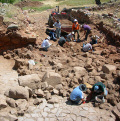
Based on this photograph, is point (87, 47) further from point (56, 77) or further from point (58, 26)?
point (56, 77)

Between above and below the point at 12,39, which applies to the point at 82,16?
above

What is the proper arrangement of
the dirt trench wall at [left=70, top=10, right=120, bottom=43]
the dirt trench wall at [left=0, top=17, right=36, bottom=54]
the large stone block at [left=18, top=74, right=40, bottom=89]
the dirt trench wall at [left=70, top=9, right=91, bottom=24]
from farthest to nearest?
the dirt trench wall at [left=70, top=9, right=91, bottom=24] < the dirt trench wall at [left=70, top=10, right=120, bottom=43] < the dirt trench wall at [left=0, top=17, right=36, bottom=54] < the large stone block at [left=18, top=74, right=40, bottom=89]

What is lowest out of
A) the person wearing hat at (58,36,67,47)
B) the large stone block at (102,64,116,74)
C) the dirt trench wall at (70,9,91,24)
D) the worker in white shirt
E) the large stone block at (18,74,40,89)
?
the large stone block at (18,74,40,89)

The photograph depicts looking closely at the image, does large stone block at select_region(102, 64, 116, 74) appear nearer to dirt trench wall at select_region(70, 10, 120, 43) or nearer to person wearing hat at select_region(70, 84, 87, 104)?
person wearing hat at select_region(70, 84, 87, 104)

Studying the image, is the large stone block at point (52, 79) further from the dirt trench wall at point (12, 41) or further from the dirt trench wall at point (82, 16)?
the dirt trench wall at point (82, 16)

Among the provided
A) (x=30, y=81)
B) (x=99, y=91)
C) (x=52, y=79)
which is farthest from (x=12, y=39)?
(x=99, y=91)

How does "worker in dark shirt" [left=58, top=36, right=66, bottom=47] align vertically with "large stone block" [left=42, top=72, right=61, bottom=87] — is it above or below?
above

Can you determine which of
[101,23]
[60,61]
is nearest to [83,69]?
[60,61]

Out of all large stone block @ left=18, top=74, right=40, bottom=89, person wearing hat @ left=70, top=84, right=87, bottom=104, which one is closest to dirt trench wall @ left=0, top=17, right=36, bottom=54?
large stone block @ left=18, top=74, right=40, bottom=89

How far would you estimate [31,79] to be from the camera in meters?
5.27

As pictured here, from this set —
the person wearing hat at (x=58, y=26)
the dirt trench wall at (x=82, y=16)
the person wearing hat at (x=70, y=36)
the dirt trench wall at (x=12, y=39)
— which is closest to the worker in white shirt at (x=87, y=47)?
the person wearing hat at (x=70, y=36)

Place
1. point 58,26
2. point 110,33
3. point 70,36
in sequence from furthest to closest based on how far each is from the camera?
1. point 58,26
2. point 70,36
3. point 110,33

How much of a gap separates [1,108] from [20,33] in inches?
177

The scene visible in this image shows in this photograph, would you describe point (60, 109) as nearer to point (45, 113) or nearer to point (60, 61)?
point (45, 113)
